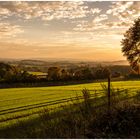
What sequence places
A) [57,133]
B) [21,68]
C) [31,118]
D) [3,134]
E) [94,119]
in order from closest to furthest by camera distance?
1. [57,133]
2. [94,119]
3. [3,134]
4. [31,118]
5. [21,68]

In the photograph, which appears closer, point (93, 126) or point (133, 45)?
point (93, 126)

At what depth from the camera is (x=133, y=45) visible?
51688mm

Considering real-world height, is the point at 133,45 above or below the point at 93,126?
above

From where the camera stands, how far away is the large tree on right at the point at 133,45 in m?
50.2

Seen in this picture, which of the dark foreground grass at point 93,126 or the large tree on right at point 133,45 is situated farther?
the large tree on right at point 133,45

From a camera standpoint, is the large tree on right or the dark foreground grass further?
the large tree on right

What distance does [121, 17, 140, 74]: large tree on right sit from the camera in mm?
50219

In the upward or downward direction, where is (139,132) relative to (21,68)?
downward

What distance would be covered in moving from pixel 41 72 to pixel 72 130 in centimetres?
6273

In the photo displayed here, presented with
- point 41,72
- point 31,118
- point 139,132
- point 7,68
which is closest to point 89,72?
point 41,72

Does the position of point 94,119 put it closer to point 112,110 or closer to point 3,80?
point 112,110

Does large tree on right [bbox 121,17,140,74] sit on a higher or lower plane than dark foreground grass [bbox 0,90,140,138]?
higher

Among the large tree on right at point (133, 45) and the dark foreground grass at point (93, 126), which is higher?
the large tree on right at point (133, 45)

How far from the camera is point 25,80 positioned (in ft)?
211
